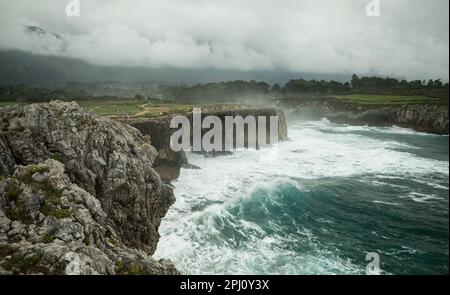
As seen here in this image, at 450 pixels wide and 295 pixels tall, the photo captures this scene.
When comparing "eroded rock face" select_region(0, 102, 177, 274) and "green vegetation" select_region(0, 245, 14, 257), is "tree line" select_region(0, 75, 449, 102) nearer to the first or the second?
"eroded rock face" select_region(0, 102, 177, 274)

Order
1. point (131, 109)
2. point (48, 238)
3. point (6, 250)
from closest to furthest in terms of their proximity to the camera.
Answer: point (6, 250), point (48, 238), point (131, 109)

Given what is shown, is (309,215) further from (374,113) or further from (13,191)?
(374,113)

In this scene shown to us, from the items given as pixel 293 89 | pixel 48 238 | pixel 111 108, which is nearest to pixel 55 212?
pixel 48 238

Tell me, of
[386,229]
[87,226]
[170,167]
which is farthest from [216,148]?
[87,226]

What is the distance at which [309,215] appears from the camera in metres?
33.2

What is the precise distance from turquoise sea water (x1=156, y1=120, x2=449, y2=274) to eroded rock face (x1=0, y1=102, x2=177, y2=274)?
4.96m

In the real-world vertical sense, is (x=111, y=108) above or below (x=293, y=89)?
below

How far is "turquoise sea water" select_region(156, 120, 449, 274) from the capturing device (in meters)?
24.6

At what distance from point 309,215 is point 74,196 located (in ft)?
80.3

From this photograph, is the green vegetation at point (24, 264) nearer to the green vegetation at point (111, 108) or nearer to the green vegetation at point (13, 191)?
the green vegetation at point (13, 191)

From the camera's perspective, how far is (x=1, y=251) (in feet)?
39.1

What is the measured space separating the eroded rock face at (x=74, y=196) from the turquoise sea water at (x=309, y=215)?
4.96m
